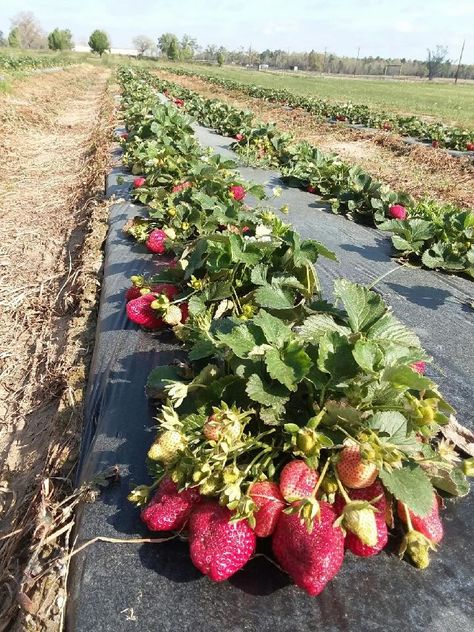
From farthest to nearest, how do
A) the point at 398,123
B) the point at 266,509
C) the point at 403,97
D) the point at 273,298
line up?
1. the point at 403,97
2. the point at 398,123
3. the point at 273,298
4. the point at 266,509

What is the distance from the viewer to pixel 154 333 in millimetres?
2926

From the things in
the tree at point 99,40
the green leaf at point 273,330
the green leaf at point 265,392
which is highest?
the tree at point 99,40

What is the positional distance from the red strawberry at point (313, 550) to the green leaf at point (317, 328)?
24.9 inches

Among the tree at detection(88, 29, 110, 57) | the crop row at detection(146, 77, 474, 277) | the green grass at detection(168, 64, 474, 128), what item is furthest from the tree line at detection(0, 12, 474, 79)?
the crop row at detection(146, 77, 474, 277)

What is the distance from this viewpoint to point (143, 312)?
2775mm

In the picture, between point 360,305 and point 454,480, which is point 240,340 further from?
point 454,480

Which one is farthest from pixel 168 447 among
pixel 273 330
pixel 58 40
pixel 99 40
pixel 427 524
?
pixel 58 40

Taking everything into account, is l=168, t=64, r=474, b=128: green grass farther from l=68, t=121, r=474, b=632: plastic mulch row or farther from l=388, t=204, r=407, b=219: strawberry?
l=68, t=121, r=474, b=632: plastic mulch row

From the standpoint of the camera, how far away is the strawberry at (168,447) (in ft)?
4.81

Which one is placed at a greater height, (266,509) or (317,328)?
(317,328)

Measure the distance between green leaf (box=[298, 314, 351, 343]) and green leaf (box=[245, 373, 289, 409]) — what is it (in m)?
0.25

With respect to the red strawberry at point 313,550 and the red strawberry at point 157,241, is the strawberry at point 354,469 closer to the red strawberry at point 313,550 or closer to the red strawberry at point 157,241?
the red strawberry at point 313,550

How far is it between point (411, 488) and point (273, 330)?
26.2 inches

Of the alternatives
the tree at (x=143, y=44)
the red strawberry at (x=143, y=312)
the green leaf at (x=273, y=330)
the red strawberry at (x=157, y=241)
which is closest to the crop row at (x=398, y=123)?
the red strawberry at (x=157, y=241)
